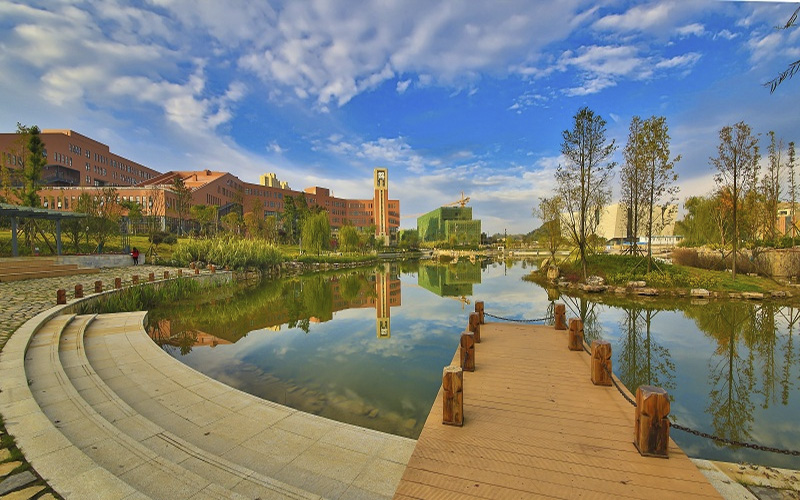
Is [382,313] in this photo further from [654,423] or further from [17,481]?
[17,481]

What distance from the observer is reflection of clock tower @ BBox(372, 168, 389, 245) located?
9359 centimetres

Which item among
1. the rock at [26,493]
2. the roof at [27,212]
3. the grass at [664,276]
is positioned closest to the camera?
the rock at [26,493]

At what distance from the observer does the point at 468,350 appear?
5.87m

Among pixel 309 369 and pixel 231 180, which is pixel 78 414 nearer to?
pixel 309 369

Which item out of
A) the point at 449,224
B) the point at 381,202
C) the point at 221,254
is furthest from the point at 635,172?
the point at 449,224

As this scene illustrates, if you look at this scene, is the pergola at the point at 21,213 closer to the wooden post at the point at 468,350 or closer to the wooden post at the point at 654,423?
the wooden post at the point at 468,350

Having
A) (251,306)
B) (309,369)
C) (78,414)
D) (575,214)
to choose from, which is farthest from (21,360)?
(575,214)

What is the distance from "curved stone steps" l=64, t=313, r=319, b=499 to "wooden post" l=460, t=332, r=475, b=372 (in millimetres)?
3424

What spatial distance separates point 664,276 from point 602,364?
56.1 ft

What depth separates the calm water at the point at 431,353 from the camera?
18.8ft

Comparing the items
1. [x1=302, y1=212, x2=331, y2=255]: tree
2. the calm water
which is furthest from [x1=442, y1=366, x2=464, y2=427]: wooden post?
[x1=302, y1=212, x2=331, y2=255]: tree

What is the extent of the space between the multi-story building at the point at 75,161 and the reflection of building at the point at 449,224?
8695cm

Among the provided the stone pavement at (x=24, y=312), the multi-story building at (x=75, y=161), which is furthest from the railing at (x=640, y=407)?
the multi-story building at (x=75, y=161)

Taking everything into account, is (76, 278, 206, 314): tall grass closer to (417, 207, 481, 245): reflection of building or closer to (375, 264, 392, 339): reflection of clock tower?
(375, 264, 392, 339): reflection of clock tower
